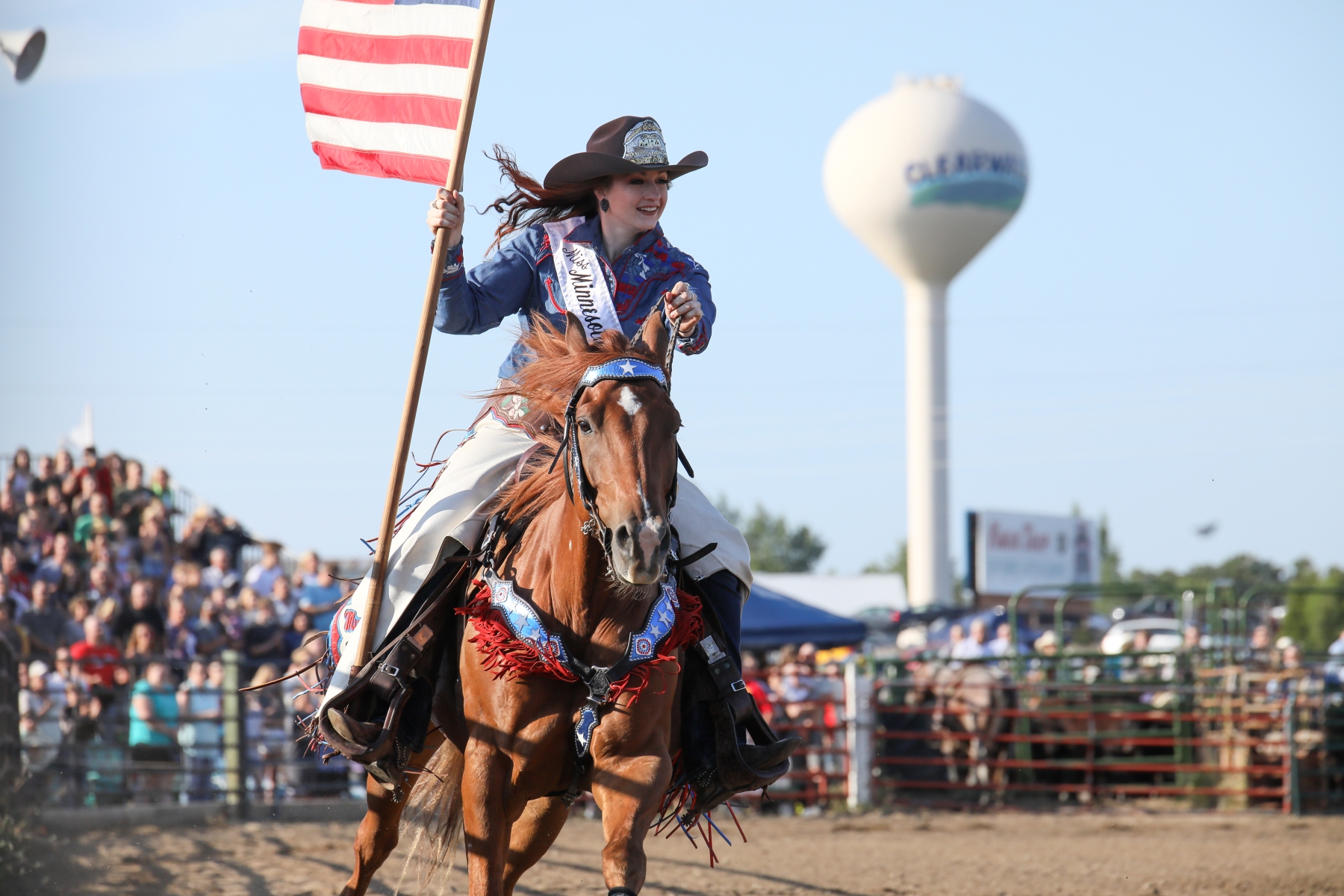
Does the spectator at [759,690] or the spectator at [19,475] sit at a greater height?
the spectator at [19,475]

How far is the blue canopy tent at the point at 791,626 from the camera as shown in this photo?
14203 mm

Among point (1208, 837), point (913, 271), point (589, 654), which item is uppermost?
point (913, 271)

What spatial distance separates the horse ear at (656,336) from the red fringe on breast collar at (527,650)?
78 cm

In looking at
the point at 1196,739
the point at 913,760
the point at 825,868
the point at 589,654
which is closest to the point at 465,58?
the point at 589,654

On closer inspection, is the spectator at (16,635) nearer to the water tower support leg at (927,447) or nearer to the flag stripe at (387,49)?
the flag stripe at (387,49)

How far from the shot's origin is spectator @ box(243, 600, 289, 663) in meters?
12.1

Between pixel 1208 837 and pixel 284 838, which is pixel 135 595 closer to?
pixel 284 838

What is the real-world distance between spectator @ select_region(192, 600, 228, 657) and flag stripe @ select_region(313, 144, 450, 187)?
7.67 meters

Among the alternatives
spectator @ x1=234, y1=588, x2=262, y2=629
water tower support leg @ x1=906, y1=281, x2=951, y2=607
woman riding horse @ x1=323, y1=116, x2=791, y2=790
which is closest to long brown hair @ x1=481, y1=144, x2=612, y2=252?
woman riding horse @ x1=323, y1=116, x2=791, y2=790

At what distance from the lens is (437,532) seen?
4.67 m

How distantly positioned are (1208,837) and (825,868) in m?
3.69

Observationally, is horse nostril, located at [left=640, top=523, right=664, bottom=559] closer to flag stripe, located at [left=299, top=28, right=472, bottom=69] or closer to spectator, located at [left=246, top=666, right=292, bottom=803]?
flag stripe, located at [left=299, top=28, right=472, bottom=69]

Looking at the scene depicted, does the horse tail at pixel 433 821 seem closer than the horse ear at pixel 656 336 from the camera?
No

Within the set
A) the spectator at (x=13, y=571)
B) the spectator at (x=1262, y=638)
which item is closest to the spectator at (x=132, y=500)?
the spectator at (x=13, y=571)
